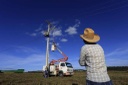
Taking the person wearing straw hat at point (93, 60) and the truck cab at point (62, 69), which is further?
the truck cab at point (62, 69)

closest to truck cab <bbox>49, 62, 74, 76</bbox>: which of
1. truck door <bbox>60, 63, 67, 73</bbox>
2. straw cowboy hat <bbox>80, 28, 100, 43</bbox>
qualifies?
truck door <bbox>60, 63, 67, 73</bbox>

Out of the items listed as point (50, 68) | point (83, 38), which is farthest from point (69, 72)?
point (83, 38)

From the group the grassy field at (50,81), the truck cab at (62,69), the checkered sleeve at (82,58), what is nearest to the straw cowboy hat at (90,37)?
the checkered sleeve at (82,58)

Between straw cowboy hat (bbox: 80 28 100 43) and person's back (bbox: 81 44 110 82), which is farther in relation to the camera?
straw cowboy hat (bbox: 80 28 100 43)

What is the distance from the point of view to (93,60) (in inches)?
153

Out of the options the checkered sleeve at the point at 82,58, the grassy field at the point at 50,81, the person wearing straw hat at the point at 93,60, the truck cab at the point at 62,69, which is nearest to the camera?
the person wearing straw hat at the point at 93,60

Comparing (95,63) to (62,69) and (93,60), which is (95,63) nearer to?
(93,60)

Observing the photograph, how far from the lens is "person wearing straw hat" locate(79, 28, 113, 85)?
147 inches

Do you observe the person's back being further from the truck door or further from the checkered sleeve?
the truck door

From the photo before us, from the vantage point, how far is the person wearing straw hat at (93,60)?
3.74 metres

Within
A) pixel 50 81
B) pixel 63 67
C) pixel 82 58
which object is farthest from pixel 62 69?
pixel 82 58

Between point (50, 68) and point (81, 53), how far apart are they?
31477 millimetres

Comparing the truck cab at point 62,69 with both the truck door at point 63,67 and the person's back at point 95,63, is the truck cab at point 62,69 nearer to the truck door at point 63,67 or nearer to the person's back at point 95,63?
the truck door at point 63,67

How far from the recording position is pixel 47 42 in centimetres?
3819
